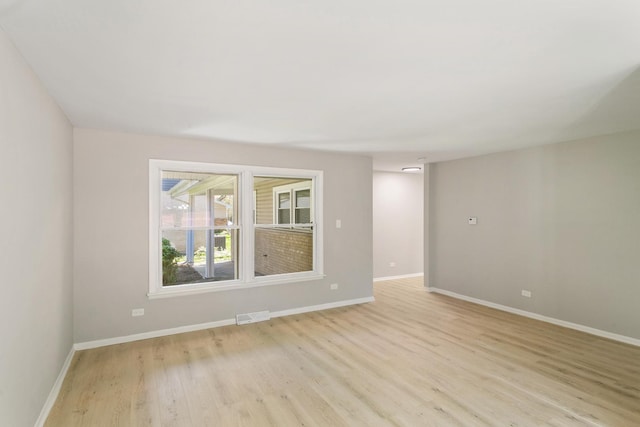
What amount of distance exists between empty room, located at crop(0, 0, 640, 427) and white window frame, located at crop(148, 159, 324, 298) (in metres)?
0.03

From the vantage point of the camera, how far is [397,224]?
7.55 metres

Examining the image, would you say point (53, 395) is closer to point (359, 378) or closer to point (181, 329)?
point (181, 329)

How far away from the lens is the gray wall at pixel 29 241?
69.4 inches

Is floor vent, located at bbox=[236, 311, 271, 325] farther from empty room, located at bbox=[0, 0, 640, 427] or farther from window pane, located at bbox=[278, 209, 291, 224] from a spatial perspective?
window pane, located at bbox=[278, 209, 291, 224]

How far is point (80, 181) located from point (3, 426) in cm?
265

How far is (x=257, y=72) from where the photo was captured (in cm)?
224

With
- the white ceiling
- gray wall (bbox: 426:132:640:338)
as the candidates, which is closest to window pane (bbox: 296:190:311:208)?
the white ceiling

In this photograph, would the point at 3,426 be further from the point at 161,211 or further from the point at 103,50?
the point at 161,211

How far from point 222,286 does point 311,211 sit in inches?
69.9

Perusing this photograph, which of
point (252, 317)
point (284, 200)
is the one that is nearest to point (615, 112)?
point (284, 200)

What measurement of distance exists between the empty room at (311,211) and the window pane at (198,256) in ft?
0.09

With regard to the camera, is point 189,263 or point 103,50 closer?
point 103,50

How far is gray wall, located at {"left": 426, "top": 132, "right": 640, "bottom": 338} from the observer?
13.0 ft

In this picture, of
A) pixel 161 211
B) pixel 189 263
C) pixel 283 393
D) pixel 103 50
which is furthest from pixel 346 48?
pixel 189 263
